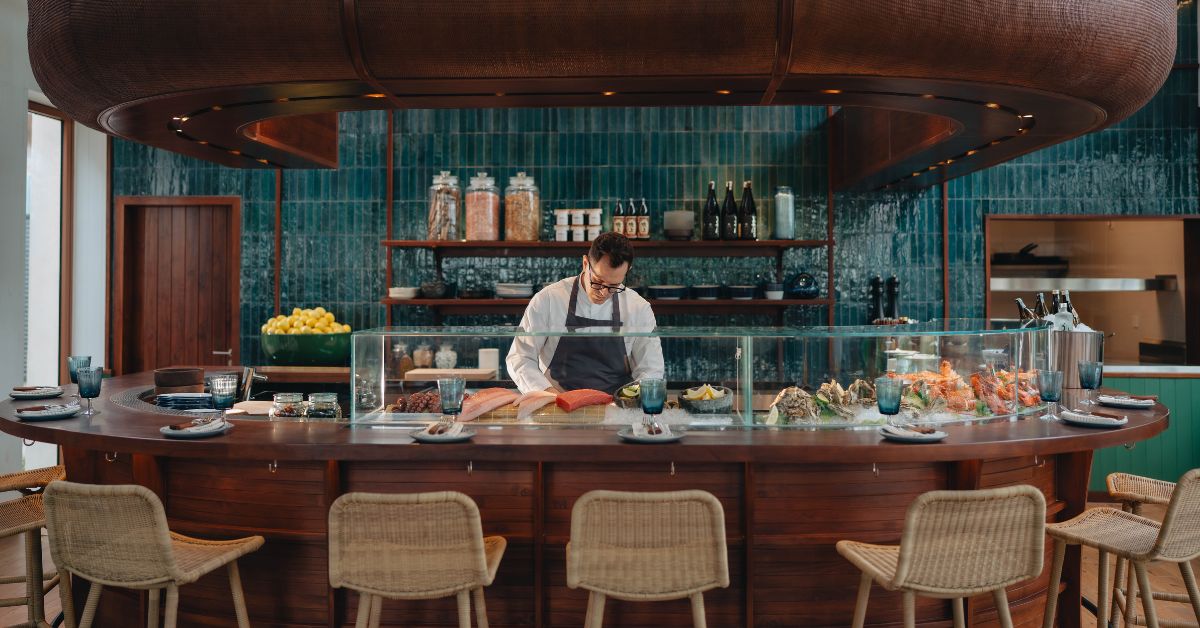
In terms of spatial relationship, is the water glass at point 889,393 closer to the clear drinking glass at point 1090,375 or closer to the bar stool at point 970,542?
the bar stool at point 970,542

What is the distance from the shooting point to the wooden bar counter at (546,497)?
8.12ft

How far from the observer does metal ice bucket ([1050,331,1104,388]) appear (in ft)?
11.1

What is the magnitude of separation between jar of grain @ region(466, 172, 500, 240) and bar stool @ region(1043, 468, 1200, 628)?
3.57 meters

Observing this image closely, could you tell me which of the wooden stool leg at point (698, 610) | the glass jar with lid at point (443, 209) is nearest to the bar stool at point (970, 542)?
the wooden stool leg at point (698, 610)

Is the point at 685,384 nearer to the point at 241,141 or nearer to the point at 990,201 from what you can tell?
the point at 241,141

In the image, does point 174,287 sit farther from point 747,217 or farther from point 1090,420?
point 1090,420

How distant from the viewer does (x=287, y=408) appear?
2895mm

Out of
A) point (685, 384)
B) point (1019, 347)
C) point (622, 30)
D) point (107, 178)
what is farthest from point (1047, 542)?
point (107, 178)

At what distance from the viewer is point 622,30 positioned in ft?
7.80

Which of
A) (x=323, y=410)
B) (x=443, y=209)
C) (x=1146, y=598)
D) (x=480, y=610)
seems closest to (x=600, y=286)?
(x=323, y=410)

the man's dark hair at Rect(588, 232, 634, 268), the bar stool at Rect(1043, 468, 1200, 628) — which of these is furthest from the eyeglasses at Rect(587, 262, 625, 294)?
the bar stool at Rect(1043, 468, 1200, 628)

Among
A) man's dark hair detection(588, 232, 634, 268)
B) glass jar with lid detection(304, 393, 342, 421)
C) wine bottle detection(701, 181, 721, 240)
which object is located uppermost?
wine bottle detection(701, 181, 721, 240)

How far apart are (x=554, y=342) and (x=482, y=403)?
349mm

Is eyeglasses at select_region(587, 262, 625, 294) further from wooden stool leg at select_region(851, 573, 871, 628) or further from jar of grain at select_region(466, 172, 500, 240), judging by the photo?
wooden stool leg at select_region(851, 573, 871, 628)
